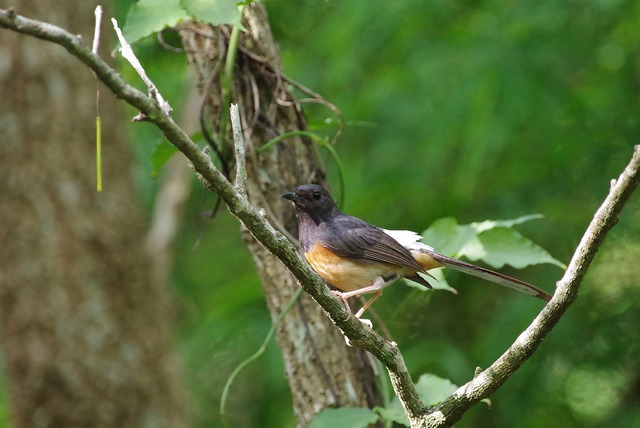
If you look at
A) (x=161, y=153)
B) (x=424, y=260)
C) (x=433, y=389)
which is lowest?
(x=433, y=389)

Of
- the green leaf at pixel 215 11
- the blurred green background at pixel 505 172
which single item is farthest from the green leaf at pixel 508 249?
the blurred green background at pixel 505 172

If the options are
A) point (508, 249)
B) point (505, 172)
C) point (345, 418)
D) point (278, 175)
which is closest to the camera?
point (345, 418)

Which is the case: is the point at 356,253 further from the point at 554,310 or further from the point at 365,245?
the point at 554,310

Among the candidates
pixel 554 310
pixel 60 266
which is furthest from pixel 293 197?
pixel 60 266

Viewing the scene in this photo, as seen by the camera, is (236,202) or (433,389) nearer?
(236,202)

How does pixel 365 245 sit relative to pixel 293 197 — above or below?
below

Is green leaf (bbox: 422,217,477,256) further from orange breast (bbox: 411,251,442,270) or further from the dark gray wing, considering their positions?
the dark gray wing

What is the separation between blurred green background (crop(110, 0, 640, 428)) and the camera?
532 centimetres

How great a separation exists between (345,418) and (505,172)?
2936mm

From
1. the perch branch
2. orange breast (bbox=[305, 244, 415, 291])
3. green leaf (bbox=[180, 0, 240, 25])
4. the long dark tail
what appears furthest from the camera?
orange breast (bbox=[305, 244, 415, 291])

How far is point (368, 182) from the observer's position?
588cm

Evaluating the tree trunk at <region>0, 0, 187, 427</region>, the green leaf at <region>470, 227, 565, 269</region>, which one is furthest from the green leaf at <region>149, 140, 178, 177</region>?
the tree trunk at <region>0, 0, 187, 427</region>

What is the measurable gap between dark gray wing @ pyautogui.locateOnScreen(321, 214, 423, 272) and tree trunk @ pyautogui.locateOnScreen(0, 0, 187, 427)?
180 inches

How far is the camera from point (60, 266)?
740 cm
